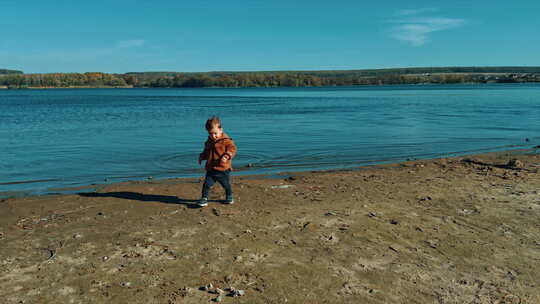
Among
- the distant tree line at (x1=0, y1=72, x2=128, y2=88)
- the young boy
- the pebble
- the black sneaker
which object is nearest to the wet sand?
the pebble

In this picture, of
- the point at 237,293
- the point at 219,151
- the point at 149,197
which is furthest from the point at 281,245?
the point at 149,197

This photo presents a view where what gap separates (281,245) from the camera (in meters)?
5.51

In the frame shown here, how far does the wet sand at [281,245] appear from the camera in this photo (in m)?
4.36

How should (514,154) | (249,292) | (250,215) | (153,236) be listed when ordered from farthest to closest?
(514,154) → (250,215) → (153,236) → (249,292)

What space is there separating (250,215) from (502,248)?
364 centimetres

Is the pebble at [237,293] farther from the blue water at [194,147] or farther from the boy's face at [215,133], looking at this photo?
the blue water at [194,147]

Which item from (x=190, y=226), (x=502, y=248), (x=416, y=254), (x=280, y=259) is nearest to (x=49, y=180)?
(x=190, y=226)

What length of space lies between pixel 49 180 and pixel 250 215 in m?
7.10

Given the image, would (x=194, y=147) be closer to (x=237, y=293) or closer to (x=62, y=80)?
(x=237, y=293)

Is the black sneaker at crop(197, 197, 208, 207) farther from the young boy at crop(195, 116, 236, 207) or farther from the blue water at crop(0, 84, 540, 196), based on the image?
the blue water at crop(0, 84, 540, 196)

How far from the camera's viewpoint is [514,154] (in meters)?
14.7

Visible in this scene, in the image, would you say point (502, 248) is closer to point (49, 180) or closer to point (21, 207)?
point (21, 207)

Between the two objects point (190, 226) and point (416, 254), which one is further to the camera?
point (190, 226)

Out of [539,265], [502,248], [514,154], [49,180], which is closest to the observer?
[539,265]
